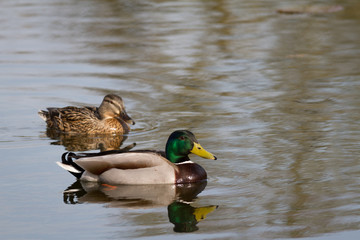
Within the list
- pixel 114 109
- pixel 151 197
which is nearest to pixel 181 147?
pixel 151 197

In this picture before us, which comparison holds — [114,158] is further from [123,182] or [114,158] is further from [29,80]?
[29,80]

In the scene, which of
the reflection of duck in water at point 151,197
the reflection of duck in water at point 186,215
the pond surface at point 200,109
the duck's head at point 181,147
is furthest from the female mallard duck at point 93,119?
the reflection of duck in water at point 186,215

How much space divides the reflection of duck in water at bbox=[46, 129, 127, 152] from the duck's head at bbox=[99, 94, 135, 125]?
11.4 inches

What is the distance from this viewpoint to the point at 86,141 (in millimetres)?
10781

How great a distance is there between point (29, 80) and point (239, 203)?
729cm

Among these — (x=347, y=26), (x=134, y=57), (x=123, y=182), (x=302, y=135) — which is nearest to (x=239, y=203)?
(x=123, y=182)

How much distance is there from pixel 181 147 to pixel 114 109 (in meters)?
2.85

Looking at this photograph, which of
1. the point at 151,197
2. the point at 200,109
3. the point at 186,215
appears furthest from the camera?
the point at 200,109

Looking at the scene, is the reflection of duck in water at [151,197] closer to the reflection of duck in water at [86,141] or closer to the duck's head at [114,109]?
the reflection of duck in water at [86,141]

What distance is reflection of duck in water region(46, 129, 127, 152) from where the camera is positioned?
34.0 ft

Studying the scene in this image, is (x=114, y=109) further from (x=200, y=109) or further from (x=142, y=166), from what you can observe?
(x=142, y=166)

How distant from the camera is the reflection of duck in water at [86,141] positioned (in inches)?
408

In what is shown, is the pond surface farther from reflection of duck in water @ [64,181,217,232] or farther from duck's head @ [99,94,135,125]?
duck's head @ [99,94,135,125]

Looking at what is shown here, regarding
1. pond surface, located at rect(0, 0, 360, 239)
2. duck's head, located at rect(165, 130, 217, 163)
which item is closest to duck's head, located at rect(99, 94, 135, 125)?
pond surface, located at rect(0, 0, 360, 239)
